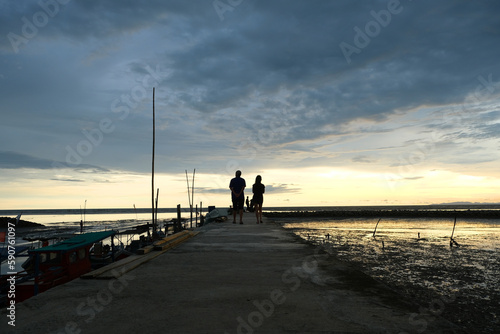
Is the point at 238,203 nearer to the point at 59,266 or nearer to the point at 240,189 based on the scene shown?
the point at 240,189

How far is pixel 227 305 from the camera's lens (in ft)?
10.3

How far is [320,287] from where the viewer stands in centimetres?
384

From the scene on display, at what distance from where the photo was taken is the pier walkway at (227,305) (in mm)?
2619

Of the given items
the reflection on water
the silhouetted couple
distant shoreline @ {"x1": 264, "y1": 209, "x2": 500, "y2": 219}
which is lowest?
distant shoreline @ {"x1": 264, "y1": 209, "x2": 500, "y2": 219}

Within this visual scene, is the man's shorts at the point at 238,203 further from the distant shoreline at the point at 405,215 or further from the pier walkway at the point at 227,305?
the distant shoreline at the point at 405,215

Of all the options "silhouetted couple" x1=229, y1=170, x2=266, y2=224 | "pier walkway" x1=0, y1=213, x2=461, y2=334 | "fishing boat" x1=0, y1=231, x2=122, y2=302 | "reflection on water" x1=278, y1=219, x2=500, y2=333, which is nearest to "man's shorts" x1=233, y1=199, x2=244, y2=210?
"silhouetted couple" x1=229, y1=170, x2=266, y2=224

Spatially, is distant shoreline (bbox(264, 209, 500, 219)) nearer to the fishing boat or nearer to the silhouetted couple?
the silhouetted couple

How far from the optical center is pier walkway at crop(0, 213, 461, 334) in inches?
103

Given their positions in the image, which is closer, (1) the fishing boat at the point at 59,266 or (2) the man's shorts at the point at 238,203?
(1) the fishing boat at the point at 59,266

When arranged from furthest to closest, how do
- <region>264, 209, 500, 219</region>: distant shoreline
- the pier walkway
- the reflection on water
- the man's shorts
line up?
<region>264, 209, 500, 219</region>: distant shoreline, the man's shorts, the reflection on water, the pier walkway

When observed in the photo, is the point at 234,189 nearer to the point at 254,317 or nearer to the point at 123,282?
the point at 123,282

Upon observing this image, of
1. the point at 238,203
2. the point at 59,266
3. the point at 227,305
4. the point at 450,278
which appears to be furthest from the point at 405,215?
the point at 227,305

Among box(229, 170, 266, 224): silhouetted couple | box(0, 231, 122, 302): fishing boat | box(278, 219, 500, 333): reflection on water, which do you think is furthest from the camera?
box(229, 170, 266, 224): silhouetted couple

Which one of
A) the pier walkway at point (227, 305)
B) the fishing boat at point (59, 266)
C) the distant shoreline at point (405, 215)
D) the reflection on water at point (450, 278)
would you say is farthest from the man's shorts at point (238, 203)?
the distant shoreline at point (405, 215)
